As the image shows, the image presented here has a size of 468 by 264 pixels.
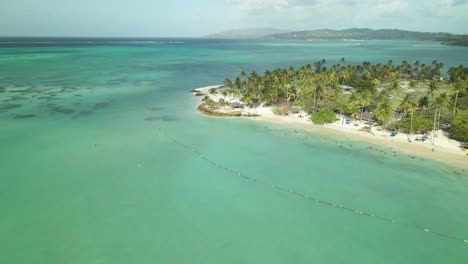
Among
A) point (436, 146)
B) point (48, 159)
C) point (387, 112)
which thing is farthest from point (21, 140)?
point (436, 146)

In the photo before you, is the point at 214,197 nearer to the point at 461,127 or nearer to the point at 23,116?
the point at 461,127

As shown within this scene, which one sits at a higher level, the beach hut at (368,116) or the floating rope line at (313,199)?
the beach hut at (368,116)

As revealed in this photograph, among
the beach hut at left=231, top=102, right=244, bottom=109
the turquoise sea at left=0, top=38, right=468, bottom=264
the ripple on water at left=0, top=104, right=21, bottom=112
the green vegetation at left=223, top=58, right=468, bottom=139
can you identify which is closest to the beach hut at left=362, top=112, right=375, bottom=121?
the green vegetation at left=223, top=58, right=468, bottom=139

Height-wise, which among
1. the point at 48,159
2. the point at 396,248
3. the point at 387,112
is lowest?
the point at 396,248

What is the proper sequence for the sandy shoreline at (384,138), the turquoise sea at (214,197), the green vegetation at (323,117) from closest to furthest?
1. the turquoise sea at (214,197)
2. the sandy shoreline at (384,138)
3. the green vegetation at (323,117)

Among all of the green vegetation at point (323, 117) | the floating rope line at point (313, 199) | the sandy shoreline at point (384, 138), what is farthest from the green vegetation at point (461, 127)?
the floating rope line at point (313, 199)

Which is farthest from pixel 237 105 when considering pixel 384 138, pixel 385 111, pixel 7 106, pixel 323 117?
pixel 7 106

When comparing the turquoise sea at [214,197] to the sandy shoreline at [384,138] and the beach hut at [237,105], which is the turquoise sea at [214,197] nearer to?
the sandy shoreline at [384,138]

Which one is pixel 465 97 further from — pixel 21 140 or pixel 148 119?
pixel 21 140
